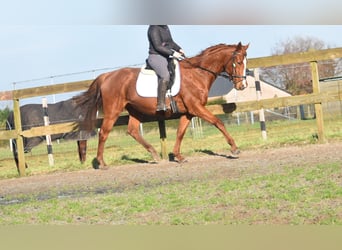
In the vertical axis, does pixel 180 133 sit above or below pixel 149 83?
below

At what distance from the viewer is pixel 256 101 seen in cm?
816

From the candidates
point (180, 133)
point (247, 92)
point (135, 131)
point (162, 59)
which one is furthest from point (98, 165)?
point (247, 92)

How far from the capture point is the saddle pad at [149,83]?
7578 millimetres

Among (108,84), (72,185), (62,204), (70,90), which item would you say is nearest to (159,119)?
(108,84)

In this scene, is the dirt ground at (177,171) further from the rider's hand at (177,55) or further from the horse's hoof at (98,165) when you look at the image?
the rider's hand at (177,55)

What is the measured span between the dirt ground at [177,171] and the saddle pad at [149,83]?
3.43 feet

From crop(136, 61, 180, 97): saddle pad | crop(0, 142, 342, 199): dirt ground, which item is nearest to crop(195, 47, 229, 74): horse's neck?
crop(136, 61, 180, 97): saddle pad

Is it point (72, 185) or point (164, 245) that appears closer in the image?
point (164, 245)

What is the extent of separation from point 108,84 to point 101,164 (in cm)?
123

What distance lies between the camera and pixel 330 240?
116cm

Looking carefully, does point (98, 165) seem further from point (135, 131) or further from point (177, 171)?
point (177, 171)

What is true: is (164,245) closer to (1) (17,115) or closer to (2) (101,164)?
(2) (101,164)

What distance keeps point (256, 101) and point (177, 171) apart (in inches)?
92.2

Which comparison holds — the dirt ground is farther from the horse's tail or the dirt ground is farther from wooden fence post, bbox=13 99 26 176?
the horse's tail
